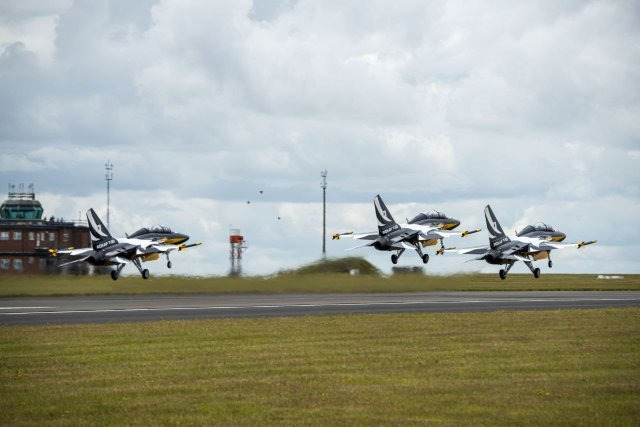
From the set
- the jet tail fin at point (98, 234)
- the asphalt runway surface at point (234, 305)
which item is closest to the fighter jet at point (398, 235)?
the asphalt runway surface at point (234, 305)

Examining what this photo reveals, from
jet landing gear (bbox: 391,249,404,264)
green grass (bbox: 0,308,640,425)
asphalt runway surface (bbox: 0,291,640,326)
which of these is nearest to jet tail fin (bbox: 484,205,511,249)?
jet landing gear (bbox: 391,249,404,264)

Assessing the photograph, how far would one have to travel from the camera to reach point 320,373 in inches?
1042

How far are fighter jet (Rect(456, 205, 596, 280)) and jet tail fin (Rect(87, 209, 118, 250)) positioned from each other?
31.1m

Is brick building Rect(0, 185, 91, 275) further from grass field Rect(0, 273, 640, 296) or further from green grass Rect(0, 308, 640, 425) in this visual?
green grass Rect(0, 308, 640, 425)

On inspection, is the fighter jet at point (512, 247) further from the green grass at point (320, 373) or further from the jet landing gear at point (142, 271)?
the green grass at point (320, 373)

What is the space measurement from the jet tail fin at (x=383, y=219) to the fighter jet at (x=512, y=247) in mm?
8931

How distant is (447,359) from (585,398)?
23.6 feet

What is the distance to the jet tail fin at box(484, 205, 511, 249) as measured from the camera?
84.8 m

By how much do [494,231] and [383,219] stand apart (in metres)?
12.4

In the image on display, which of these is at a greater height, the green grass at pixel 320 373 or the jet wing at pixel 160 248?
the jet wing at pixel 160 248

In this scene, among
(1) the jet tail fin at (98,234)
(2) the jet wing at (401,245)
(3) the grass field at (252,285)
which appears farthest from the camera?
(2) the jet wing at (401,245)

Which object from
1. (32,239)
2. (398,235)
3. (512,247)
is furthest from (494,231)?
(32,239)

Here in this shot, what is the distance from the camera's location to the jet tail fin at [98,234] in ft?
255

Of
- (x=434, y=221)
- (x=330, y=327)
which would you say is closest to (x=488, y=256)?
(x=434, y=221)
